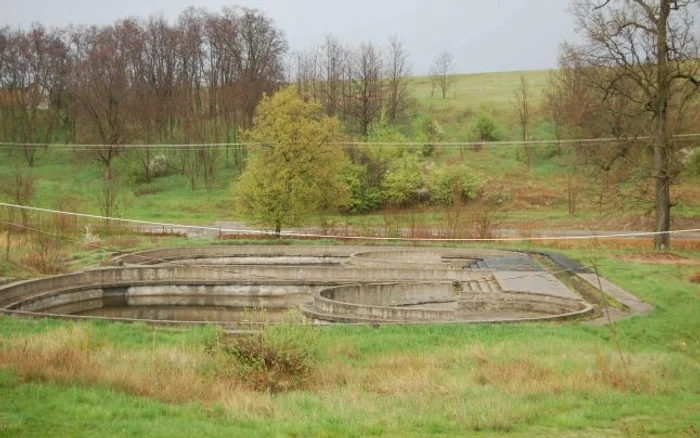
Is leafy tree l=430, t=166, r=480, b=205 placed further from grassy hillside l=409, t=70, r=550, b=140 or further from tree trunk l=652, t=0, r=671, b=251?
tree trunk l=652, t=0, r=671, b=251

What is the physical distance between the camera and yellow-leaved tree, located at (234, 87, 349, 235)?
4191cm

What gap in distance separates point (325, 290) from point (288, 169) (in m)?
18.1

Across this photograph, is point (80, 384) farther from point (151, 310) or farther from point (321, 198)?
point (321, 198)

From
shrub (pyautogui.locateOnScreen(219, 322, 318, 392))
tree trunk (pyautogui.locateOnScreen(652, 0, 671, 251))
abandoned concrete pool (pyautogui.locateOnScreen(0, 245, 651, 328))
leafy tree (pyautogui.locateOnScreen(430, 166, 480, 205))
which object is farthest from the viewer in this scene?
leafy tree (pyautogui.locateOnScreen(430, 166, 480, 205))

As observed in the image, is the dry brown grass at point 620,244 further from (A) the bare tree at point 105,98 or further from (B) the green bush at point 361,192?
(A) the bare tree at point 105,98

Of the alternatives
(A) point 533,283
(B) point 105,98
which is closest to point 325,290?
(A) point 533,283

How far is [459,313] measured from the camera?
24703 mm

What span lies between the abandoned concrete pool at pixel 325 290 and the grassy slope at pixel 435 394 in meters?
4.29

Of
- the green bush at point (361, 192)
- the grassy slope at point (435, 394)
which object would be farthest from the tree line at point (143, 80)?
the grassy slope at point (435, 394)

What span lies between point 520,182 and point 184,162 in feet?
98.9

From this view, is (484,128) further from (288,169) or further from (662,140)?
(662,140)

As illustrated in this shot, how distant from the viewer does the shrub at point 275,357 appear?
42.2 feet

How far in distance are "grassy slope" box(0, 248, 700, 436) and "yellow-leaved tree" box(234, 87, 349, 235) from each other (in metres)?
23.5

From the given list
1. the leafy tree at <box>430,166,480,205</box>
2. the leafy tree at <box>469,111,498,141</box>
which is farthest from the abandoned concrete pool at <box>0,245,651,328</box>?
the leafy tree at <box>469,111,498,141</box>
